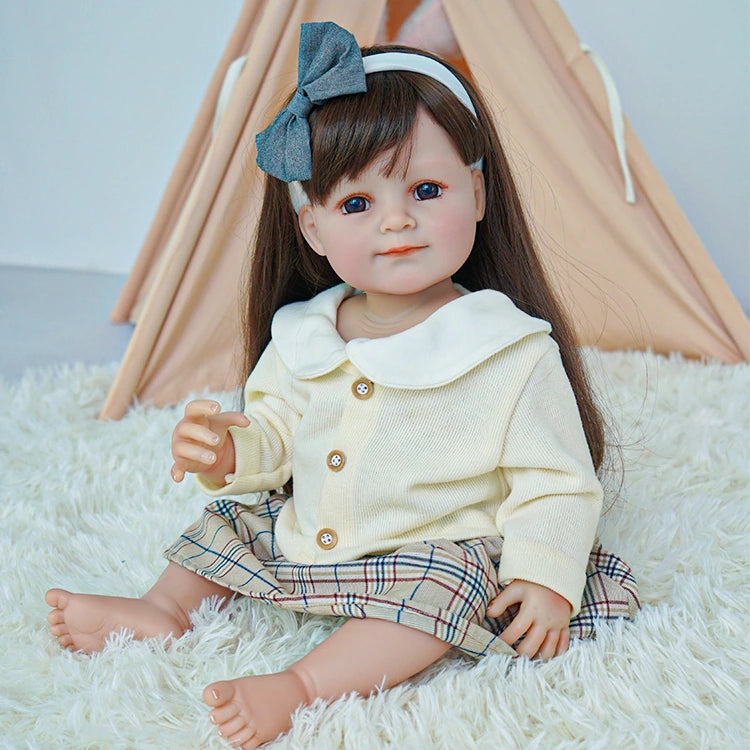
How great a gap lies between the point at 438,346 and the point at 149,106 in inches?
91.6

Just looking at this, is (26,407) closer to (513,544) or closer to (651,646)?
(513,544)

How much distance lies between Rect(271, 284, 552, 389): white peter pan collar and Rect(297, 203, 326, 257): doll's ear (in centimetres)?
11

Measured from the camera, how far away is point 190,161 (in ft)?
6.51

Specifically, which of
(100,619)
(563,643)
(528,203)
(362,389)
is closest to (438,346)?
(362,389)

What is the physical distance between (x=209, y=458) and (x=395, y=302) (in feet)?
0.89

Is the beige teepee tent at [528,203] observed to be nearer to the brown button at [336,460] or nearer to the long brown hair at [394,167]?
the long brown hair at [394,167]

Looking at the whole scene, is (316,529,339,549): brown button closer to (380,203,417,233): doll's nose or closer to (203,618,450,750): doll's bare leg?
(203,618,450,750): doll's bare leg

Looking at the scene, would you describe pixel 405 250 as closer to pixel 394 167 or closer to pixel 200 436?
pixel 394 167

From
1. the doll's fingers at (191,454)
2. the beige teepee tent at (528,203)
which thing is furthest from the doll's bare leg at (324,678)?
the beige teepee tent at (528,203)

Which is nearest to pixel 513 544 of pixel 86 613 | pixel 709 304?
pixel 86 613

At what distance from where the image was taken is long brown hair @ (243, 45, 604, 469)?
90 centimetres

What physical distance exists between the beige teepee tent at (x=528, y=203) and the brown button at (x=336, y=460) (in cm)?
71

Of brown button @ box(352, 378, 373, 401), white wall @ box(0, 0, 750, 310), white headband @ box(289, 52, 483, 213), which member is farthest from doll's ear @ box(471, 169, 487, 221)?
white wall @ box(0, 0, 750, 310)

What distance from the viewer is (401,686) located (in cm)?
83
